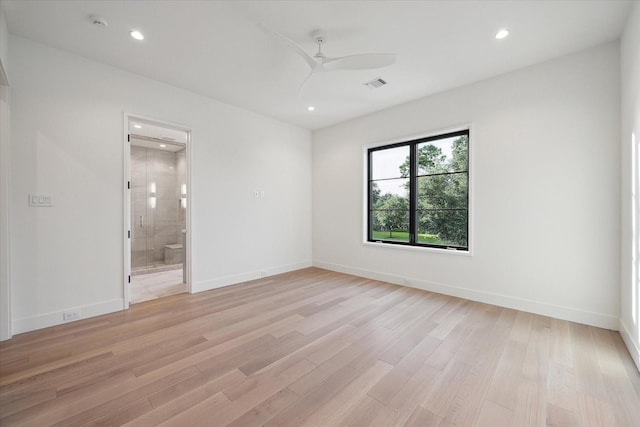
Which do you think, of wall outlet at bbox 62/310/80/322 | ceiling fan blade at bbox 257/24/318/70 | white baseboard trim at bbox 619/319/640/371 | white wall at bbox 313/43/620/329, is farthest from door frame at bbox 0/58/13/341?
white baseboard trim at bbox 619/319/640/371

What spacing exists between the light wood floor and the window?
4.13ft

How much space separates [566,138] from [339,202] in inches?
134

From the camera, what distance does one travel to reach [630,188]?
2.42 meters

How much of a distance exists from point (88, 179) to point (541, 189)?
5293mm

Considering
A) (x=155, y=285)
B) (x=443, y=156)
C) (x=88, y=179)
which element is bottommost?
(x=155, y=285)

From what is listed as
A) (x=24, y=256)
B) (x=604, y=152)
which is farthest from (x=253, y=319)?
(x=604, y=152)

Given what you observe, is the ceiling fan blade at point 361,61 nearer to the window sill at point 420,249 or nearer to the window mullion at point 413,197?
the window mullion at point 413,197

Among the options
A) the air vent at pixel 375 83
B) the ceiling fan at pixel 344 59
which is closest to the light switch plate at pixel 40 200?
the ceiling fan at pixel 344 59

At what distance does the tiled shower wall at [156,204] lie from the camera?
6.10 meters

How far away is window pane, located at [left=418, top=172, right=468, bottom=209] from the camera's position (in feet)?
12.8

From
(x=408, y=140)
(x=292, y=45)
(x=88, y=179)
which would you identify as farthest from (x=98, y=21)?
(x=408, y=140)

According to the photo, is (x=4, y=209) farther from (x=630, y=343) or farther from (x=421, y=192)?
(x=630, y=343)

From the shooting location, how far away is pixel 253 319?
3055mm

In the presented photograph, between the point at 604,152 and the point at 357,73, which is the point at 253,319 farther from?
the point at 604,152
